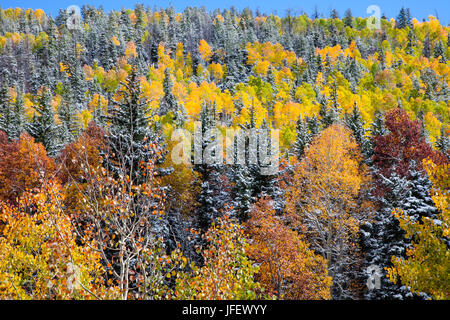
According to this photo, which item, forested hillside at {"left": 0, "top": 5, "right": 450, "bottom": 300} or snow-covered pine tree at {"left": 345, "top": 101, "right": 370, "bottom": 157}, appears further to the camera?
snow-covered pine tree at {"left": 345, "top": 101, "right": 370, "bottom": 157}

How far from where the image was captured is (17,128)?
4697cm

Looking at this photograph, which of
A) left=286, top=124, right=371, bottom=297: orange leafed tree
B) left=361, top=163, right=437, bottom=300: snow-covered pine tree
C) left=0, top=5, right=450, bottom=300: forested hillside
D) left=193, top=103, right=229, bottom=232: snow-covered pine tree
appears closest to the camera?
left=0, top=5, right=450, bottom=300: forested hillside

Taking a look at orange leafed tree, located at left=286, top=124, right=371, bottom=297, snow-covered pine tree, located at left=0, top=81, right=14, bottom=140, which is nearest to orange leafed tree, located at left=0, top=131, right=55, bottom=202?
snow-covered pine tree, located at left=0, top=81, right=14, bottom=140

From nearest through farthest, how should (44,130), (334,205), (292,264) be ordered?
(292,264), (334,205), (44,130)

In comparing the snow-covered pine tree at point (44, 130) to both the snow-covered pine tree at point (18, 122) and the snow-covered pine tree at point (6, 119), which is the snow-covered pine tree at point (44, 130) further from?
the snow-covered pine tree at point (18, 122)

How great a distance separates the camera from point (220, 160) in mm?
27469

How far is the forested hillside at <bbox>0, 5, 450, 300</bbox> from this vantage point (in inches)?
324

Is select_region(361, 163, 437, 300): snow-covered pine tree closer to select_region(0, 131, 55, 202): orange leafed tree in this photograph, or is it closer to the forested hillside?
the forested hillside

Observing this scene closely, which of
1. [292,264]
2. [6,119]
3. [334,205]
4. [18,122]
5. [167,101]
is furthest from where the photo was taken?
[167,101]

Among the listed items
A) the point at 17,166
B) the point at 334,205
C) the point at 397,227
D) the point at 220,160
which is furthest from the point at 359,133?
the point at 17,166

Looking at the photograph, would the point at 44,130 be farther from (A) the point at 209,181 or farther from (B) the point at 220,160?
(B) the point at 220,160

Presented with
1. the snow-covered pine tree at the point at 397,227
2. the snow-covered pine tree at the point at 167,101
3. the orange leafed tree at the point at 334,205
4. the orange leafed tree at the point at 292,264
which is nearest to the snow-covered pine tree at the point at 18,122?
the snow-covered pine tree at the point at 167,101
